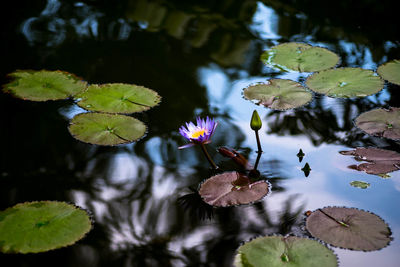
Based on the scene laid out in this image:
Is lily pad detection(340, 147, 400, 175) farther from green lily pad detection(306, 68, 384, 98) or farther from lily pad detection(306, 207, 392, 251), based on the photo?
green lily pad detection(306, 68, 384, 98)

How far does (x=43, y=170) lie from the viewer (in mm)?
1996

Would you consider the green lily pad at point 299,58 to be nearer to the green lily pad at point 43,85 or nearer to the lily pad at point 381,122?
the lily pad at point 381,122

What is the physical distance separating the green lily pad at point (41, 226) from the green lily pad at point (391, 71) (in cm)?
188

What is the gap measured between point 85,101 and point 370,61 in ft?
5.76

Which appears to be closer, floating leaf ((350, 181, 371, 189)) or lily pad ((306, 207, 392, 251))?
lily pad ((306, 207, 392, 251))

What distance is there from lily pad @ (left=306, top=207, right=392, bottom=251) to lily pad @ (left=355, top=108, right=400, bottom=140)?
0.63 metres

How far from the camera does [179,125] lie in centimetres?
230

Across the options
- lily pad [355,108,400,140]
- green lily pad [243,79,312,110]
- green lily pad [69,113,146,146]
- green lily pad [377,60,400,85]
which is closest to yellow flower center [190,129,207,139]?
green lily pad [69,113,146,146]

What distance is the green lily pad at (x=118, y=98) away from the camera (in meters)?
2.37

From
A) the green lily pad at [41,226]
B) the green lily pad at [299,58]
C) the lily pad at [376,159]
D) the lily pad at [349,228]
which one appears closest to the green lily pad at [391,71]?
the green lily pad at [299,58]

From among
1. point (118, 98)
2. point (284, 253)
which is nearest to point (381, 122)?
point (284, 253)

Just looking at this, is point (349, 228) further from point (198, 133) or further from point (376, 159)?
point (198, 133)

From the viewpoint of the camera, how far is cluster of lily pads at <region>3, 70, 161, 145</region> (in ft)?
7.18

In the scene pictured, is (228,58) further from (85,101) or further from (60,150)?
(60,150)
